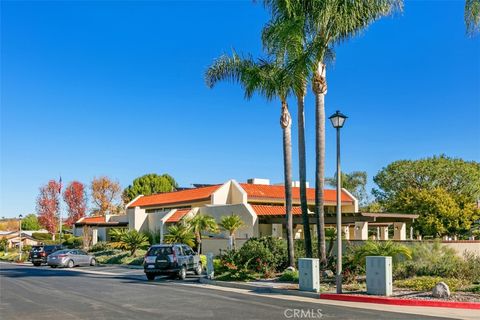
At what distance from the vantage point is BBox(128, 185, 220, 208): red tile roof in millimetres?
49631

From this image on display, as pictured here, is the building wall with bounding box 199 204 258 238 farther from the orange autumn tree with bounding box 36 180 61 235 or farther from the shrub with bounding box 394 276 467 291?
the orange autumn tree with bounding box 36 180 61 235

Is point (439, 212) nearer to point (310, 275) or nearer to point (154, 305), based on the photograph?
point (310, 275)

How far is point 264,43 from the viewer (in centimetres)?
2391

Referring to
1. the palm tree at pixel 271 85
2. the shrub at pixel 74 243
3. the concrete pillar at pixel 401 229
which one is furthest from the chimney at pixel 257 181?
the palm tree at pixel 271 85

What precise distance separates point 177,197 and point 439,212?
87.3ft

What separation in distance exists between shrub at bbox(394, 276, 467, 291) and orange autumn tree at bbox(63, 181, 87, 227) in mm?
78768

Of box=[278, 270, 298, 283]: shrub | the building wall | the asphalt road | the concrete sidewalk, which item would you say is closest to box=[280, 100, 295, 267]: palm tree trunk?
box=[278, 270, 298, 283]: shrub

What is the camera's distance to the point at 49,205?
9094cm

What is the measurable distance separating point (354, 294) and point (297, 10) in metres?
11.9

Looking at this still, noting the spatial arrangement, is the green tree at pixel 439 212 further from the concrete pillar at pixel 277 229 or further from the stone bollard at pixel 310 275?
the stone bollard at pixel 310 275

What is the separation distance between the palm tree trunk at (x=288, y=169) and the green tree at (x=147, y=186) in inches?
2595

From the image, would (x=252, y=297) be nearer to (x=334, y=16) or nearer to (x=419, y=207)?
(x=334, y=16)

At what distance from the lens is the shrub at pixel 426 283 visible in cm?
1650

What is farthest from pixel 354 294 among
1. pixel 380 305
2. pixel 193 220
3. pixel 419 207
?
pixel 419 207
